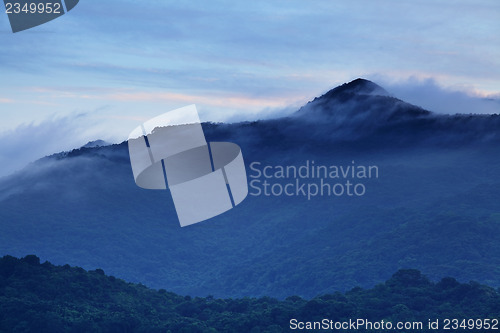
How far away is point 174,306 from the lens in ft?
218

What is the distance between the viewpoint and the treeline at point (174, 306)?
185 feet

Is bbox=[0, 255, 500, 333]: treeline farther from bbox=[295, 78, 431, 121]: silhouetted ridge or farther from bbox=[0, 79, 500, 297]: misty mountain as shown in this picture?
bbox=[295, 78, 431, 121]: silhouetted ridge

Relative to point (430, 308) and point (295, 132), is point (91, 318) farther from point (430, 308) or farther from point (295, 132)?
point (295, 132)

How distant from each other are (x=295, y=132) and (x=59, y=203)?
6481 cm

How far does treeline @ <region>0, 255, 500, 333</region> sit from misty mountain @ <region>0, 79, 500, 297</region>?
3483cm

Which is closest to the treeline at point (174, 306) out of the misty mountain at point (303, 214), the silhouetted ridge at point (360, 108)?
the misty mountain at point (303, 214)

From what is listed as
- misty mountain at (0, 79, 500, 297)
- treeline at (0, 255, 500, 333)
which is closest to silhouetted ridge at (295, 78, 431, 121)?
misty mountain at (0, 79, 500, 297)

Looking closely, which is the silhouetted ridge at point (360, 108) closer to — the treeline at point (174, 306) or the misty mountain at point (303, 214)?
the misty mountain at point (303, 214)

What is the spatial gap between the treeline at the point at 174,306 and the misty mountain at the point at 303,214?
114 ft

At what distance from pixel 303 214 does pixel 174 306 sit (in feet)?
281

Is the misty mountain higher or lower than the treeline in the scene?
lower

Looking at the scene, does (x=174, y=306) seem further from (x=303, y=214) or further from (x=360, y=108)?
(x=360, y=108)

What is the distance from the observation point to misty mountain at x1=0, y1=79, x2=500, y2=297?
113312mm

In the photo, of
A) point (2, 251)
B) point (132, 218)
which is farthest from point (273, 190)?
point (2, 251)
